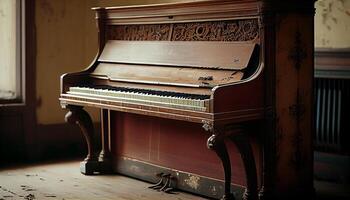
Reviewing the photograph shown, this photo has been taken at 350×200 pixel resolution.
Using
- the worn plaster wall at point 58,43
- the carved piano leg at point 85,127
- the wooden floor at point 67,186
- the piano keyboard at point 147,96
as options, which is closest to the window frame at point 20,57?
the worn plaster wall at point 58,43

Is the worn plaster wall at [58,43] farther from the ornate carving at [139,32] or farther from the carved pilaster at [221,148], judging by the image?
the carved pilaster at [221,148]

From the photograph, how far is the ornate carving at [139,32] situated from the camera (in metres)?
4.62

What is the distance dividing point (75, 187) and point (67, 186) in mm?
78

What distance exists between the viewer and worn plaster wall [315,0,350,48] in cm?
461

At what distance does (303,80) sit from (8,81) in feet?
10.3

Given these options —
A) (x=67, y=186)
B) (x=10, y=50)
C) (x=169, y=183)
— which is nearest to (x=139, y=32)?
(x=169, y=183)

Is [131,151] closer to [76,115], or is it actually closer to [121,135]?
[121,135]

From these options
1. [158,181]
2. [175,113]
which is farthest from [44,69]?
[175,113]

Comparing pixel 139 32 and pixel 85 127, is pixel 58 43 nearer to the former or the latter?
pixel 85 127

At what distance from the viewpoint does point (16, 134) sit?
5770mm

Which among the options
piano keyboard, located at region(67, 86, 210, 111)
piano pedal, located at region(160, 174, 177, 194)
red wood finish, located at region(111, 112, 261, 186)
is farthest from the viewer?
piano pedal, located at region(160, 174, 177, 194)

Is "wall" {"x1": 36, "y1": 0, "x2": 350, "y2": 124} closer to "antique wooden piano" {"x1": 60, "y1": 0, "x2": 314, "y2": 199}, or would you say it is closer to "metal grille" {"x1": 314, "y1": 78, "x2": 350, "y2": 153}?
"antique wooden piano" {"x1": 60, "y1": 0, "x2": 314, "y2": 199}

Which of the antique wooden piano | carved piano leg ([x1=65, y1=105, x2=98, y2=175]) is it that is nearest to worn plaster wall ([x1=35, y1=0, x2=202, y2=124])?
carved piano leg ([x1=65, y1=105, x2=98, y2=175])

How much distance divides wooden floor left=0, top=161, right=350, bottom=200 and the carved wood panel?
3.73ft
